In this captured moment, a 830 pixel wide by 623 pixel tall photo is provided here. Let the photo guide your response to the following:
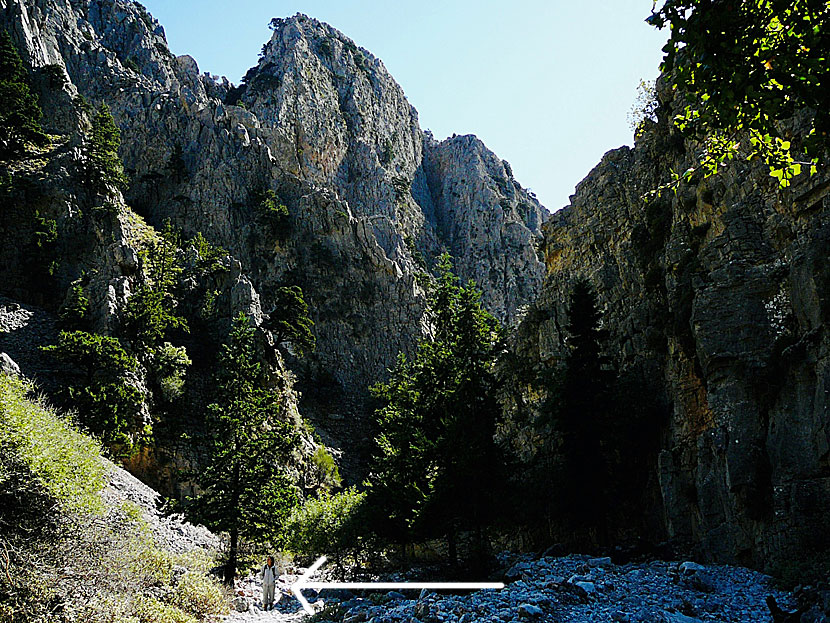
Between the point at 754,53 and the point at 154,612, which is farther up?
the point at 754,53

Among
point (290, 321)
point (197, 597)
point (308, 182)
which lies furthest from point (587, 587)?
point (308, 182)

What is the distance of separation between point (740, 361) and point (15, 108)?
64.5 metres

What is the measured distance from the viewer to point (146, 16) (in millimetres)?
97750

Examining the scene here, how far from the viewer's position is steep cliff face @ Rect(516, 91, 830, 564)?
42.3ft

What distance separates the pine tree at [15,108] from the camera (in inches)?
2015

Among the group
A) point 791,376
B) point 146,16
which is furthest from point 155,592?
point 146,16

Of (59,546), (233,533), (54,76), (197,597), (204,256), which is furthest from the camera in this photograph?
(54,76)

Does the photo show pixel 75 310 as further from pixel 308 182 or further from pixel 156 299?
pixel 308 182

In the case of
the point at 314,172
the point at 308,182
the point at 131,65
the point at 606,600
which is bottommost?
the point at 606,600

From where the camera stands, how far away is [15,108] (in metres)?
53.2

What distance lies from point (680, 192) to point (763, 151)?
58.0 ft

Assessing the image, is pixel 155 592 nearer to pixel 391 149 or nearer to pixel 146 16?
pixel 391 149

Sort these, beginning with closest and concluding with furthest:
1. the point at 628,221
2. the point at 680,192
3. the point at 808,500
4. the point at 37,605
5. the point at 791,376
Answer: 1. the point at 37,605
2. the point at 808,500
3. the point at 791,376
4. the point at 680,192
5. the point at 628,221

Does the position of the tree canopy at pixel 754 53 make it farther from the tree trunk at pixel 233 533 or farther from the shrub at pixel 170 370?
the shrub at pixel 170 370
